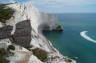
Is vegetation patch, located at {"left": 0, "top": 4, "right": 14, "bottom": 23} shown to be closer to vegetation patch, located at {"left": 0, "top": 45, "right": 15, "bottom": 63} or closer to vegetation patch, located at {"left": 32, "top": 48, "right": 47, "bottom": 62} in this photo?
vegetation patch, located at {"left": 0, "top": 45, "right": 15, "bottom": 63}

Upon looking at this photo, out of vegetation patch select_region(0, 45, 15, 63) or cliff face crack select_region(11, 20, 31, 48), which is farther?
cliff face crack select_region(11, 20, 31, 48)

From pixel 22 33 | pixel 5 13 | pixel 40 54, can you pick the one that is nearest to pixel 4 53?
pixel 22 33

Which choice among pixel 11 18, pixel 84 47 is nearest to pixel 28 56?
pixel 11 18

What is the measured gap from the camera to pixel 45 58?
4144cm

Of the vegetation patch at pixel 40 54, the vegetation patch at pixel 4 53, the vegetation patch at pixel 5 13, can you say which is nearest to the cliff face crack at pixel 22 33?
the vegetation patch at pixel 5 13

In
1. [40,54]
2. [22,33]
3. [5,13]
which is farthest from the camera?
[5,13]

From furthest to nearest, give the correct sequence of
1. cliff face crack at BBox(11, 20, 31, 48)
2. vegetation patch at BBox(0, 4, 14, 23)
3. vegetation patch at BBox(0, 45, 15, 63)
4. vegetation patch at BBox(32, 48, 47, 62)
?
vegetation patch at BBox(0, 4, 14, 23), vegetation patch at BBox(32, 48, 47, 62), cliff face crack at BBox(11, 20, 31, 48), vegetation patch at BBox(0, 45, 15, 63)

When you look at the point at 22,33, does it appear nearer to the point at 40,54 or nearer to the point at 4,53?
the point at 40,54

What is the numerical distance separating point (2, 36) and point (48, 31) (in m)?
59.0

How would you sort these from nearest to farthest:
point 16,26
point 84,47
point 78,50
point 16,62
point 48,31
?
point 16,62, point 16,26, point 78,50, point 84,47, point 48,31

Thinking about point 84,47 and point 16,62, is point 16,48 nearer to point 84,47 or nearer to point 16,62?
point 16,62

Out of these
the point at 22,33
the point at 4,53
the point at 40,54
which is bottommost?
the point at 40,54

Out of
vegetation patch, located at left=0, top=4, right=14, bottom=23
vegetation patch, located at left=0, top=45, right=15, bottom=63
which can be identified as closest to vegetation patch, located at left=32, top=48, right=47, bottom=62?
vegetation patch, located at left=0, top=45, right=15, bottom=63

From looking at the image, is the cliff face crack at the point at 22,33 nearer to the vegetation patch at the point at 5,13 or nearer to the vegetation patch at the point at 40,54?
the vegetation patch at the point at 5,13
